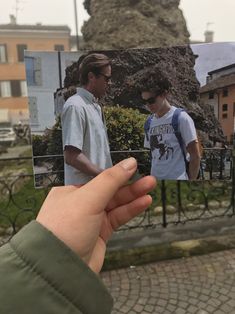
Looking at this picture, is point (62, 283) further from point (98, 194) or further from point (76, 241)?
point (98, 194)

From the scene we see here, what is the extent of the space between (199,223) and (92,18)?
118 inches

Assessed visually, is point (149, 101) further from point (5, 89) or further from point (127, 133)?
point (5, 89)

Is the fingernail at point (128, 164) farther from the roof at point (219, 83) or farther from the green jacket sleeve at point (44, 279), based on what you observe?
the roof at point (219, 83)

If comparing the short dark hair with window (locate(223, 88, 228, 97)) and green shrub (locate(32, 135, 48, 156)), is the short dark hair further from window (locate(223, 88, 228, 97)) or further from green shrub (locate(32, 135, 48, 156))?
window (locate(223, 88, 228, 97))

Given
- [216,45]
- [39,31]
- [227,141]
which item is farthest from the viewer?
[39,31]

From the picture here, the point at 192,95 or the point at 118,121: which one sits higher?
the point at 192,95

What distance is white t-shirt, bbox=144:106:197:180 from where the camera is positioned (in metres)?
1.56

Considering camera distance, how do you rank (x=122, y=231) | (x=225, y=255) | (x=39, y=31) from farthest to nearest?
(x=39, y=31) → (x=122, y=231) → (x=225, y=255)

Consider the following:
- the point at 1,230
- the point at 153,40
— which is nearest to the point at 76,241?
the point at 153,40

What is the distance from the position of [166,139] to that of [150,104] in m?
0.17

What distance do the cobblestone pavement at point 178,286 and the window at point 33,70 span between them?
83.7 inches

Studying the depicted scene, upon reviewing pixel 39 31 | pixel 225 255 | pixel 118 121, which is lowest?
pixel 225 255

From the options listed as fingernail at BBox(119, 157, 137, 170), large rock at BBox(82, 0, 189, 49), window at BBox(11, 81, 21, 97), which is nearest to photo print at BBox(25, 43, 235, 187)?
fingernail at BBox(119, 157, 137, 170)

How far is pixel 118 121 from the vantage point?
61.1 inches
